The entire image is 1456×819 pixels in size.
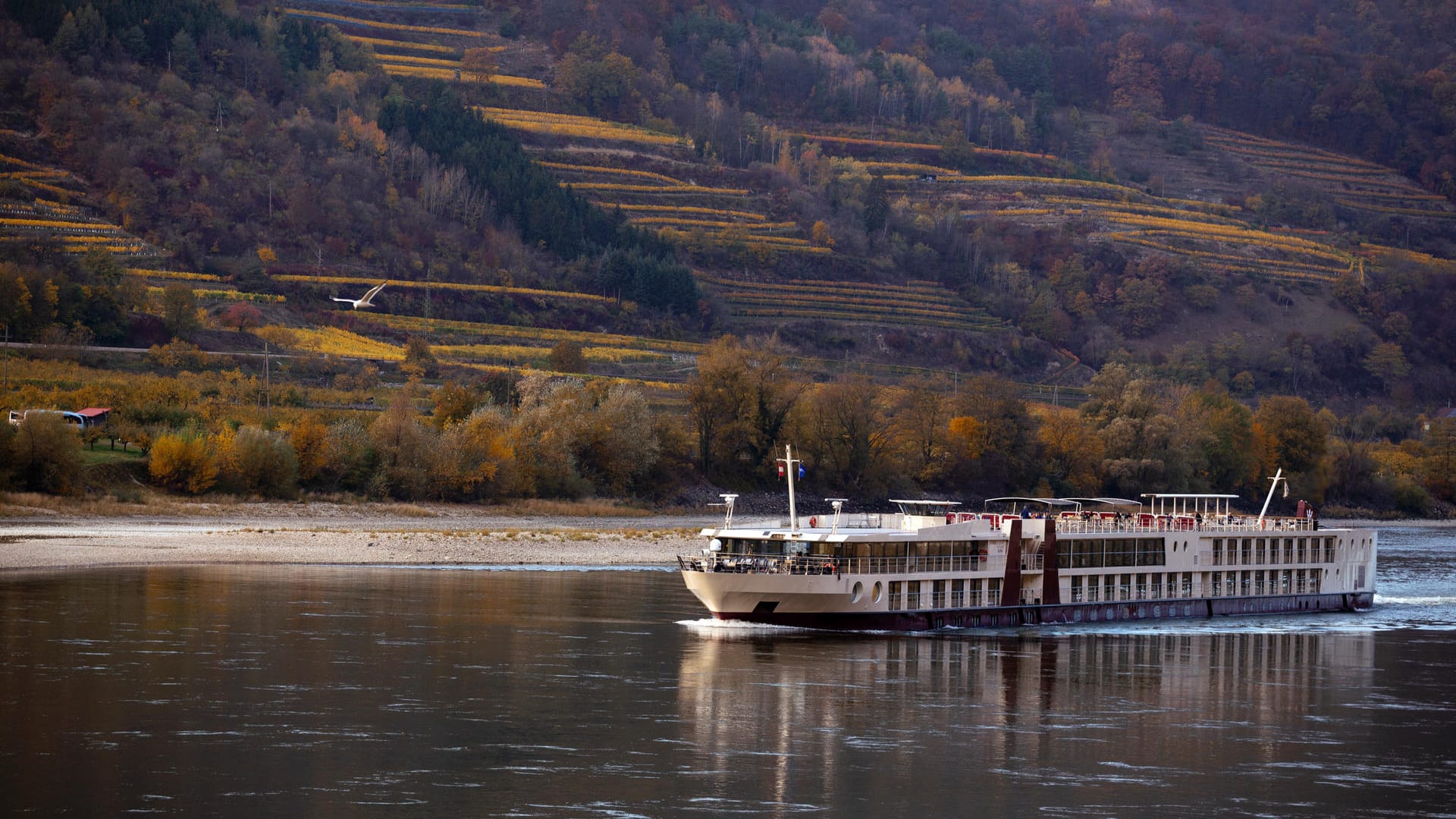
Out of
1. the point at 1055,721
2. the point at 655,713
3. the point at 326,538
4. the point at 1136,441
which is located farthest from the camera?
the point at 1136,441

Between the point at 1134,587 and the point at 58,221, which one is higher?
the point at 58,221

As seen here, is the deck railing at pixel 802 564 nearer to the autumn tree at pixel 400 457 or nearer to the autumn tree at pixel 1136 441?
the autumn tree at pixel 400 457

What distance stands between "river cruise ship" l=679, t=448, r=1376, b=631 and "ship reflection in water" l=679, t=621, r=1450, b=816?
44.8 inches

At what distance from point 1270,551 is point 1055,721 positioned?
1109 inches

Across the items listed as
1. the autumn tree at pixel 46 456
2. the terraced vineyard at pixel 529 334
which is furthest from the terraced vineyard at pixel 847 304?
the autumn tree at pixel 46 456

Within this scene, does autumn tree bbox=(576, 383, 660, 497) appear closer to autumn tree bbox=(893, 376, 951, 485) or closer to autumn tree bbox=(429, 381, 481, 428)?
autumn tree bbox=(429, 381, 481, 428)

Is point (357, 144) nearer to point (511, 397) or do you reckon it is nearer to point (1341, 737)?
point (511, 397)

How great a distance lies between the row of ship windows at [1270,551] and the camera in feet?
196

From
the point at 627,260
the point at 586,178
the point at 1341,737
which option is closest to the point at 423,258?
the point at 627,260

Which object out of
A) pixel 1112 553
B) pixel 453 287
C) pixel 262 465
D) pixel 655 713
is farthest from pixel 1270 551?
pixel 453 287

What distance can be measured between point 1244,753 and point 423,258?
131m

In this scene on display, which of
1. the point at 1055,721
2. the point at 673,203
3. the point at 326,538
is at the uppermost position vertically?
the point at 673,203

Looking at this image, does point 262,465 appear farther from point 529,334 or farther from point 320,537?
point 529,334

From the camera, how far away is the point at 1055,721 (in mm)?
35969
